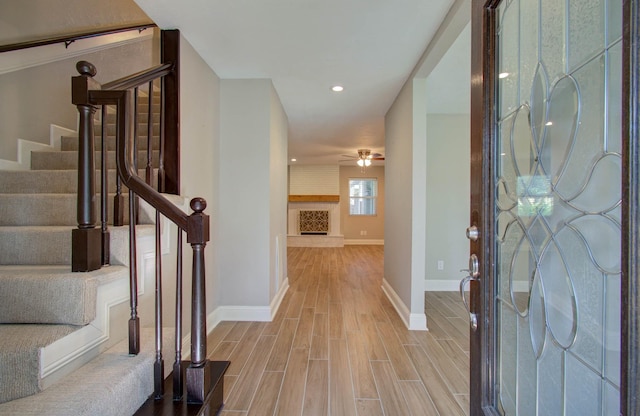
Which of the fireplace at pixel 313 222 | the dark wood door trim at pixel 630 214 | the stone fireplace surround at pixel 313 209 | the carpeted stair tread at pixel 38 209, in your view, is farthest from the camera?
the fireplace at pixel 313 222

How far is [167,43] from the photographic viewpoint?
2188mm

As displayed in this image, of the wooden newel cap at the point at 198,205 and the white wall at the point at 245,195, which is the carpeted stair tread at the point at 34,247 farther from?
the white wall at the point at 245,195

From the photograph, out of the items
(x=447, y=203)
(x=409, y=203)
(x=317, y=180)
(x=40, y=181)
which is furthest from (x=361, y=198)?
(x=40, y=181)

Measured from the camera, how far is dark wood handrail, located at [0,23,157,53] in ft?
7.57

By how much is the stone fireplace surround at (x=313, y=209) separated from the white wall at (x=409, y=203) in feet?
16.9

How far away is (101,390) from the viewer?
37.2 inches

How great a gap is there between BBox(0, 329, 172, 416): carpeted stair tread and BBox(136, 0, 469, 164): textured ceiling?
1992 mm

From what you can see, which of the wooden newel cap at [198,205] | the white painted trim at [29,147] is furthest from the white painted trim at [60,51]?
the wooden newel cap at [198,205]

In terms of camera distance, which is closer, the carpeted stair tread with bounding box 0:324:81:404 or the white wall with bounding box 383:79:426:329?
the carpeted stair tread with bounding box 0:324:81:404

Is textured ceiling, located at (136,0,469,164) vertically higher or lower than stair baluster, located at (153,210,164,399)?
higher

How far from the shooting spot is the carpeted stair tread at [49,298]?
109 centimetres

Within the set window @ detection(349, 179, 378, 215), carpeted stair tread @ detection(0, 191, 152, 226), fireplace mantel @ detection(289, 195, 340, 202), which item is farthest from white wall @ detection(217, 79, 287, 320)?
window @ detection(349, 179, 378, 215)

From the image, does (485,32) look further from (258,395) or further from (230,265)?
(230,265)

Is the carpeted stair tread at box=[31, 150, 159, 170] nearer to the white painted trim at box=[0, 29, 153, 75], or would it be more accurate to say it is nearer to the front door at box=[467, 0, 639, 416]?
the white painted trim at box=[0, 29, 153, 75]
